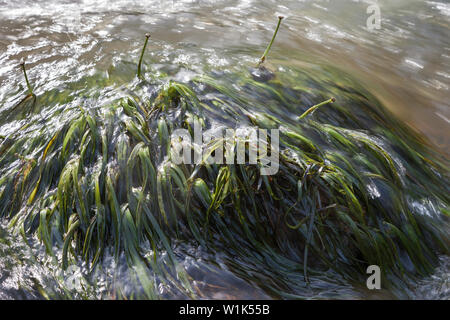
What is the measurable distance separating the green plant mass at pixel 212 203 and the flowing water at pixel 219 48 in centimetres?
14

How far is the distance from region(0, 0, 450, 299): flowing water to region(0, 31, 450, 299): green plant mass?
0.14 m

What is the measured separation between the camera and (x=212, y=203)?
232 centimetres

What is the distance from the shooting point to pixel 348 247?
7.72 feet

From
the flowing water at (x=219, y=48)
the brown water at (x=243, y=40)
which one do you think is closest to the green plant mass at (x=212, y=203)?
the flowing water at (x=219, y=48)

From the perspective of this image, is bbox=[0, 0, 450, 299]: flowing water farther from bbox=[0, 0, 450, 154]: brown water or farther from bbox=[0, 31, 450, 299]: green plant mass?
bbox=[0, 31, 450, 299]: green plant mass

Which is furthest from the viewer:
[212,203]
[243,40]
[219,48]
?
[243,40]

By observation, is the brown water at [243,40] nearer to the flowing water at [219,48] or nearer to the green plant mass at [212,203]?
the flowing water at [219,48]

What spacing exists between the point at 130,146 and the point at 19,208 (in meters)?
0.86

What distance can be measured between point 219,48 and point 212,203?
225 centimetres

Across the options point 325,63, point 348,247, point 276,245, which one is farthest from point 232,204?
point 325,63

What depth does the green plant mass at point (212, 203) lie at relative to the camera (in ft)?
7.48

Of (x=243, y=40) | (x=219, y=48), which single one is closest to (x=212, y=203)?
(x=219, y=48)

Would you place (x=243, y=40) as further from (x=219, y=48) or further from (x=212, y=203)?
(x=212, y=203)
